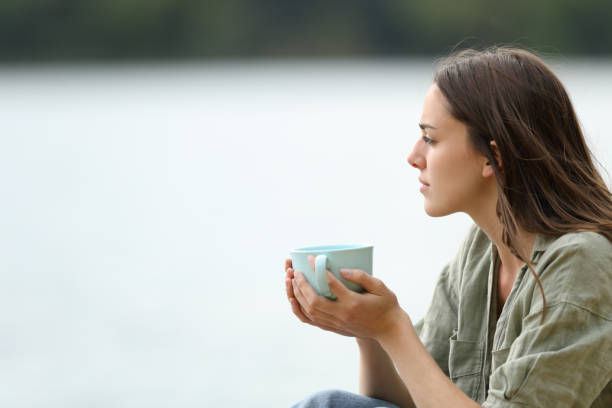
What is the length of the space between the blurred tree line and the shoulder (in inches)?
1260

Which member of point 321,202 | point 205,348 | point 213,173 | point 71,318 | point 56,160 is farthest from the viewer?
point 56,160

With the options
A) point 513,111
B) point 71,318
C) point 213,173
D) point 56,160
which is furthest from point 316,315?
point 56,160

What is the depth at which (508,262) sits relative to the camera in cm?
233

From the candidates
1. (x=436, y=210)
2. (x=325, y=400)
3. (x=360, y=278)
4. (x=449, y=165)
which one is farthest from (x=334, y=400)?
(x=449, y=165)

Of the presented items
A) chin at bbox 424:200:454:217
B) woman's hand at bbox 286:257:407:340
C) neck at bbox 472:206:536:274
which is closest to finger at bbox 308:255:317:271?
woman's hand at bbox 286:257:407:340

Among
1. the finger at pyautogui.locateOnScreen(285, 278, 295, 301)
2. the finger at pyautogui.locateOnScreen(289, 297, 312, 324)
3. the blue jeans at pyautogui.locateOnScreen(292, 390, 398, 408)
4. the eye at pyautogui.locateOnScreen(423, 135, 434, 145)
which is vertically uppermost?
the eye at pyautogui.locateOnScreen(423, 135, 434, 145)

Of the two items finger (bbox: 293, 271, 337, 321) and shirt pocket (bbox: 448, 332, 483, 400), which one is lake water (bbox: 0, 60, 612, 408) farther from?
finger (bbox: 293, 271, 337, 321)

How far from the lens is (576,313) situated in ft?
6.51

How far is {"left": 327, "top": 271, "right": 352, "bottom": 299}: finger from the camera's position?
2100mm

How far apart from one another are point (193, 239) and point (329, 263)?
608 cm

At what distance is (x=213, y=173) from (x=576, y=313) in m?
10.0

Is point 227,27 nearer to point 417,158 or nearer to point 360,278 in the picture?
point 417,158

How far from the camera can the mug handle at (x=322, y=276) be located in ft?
6.88

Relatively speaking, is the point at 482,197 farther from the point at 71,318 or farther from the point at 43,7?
the point at 43,7
